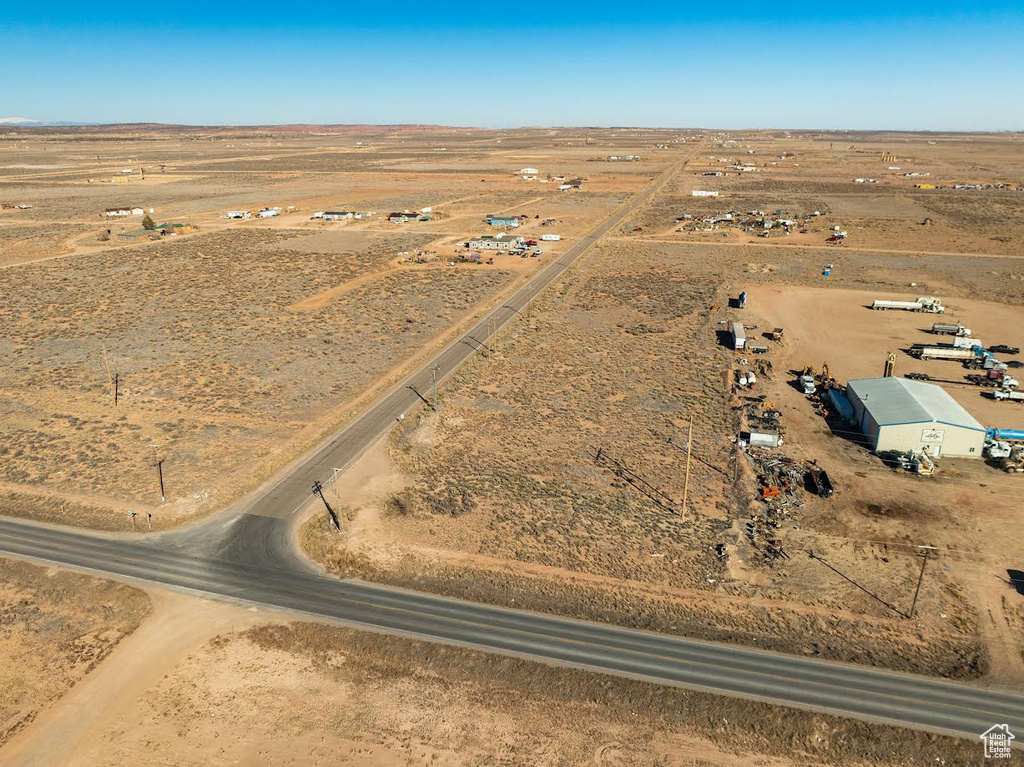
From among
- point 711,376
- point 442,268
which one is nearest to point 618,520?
point 711,376

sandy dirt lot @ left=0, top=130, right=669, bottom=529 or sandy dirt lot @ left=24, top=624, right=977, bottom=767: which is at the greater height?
sandy dirt lot @ left=0, top=130, right=669, bottom=529

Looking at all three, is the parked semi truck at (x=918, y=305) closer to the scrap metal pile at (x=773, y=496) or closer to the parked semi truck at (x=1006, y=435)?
the parked semi truck at (x=1006, y=435)

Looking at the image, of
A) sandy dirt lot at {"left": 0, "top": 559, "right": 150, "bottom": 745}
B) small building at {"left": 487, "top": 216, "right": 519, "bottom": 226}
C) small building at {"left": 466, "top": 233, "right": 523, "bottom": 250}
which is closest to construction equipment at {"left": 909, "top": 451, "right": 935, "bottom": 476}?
sandy dirt lot at {"left": 0, "top": 559, "right": 150, "bottom": 745}

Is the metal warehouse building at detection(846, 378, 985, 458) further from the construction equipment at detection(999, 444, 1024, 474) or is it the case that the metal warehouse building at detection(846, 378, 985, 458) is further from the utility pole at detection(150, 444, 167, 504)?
the utility pole at detection(150, 444, 167, 504)

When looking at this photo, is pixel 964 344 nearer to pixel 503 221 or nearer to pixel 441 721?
pixel 441 721

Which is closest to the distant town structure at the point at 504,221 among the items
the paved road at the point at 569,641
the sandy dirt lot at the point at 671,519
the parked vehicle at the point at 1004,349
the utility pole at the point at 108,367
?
the sandy dirt lot at the point at 671,519

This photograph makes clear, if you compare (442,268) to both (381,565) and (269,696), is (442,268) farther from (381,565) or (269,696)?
(269,696)
